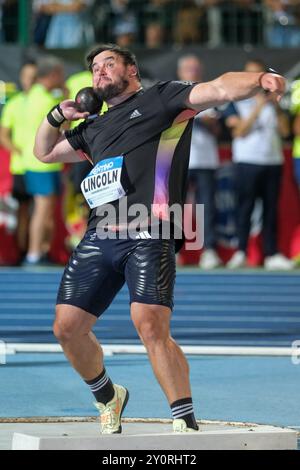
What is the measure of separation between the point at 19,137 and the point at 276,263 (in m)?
3.77

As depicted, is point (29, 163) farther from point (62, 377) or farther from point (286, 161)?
point (62, 377)

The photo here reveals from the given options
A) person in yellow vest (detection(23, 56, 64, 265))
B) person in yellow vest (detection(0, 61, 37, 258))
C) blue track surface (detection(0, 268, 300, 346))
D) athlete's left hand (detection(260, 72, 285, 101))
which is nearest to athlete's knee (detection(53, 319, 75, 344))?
A: athlete's left hand (detection(260, 72, 285, 101))

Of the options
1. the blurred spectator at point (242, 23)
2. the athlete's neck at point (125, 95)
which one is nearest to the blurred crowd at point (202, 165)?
the blurred spectator at point (242, 23)

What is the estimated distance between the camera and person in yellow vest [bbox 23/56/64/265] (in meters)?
16.2

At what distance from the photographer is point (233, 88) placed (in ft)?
21.3

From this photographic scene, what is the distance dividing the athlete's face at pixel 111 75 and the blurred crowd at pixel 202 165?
8.95 metres

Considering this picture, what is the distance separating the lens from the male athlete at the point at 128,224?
6723 mm

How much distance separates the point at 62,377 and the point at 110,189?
323 cm

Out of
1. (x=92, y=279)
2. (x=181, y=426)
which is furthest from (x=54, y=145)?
(x=181, y=426)

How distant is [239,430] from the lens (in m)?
6.66

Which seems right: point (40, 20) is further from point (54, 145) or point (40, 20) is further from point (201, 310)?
point (54, 145)

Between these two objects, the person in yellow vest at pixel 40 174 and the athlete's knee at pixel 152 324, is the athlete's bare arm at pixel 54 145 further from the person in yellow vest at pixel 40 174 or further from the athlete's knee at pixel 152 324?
the person in yellow vest at pixel 40 174
